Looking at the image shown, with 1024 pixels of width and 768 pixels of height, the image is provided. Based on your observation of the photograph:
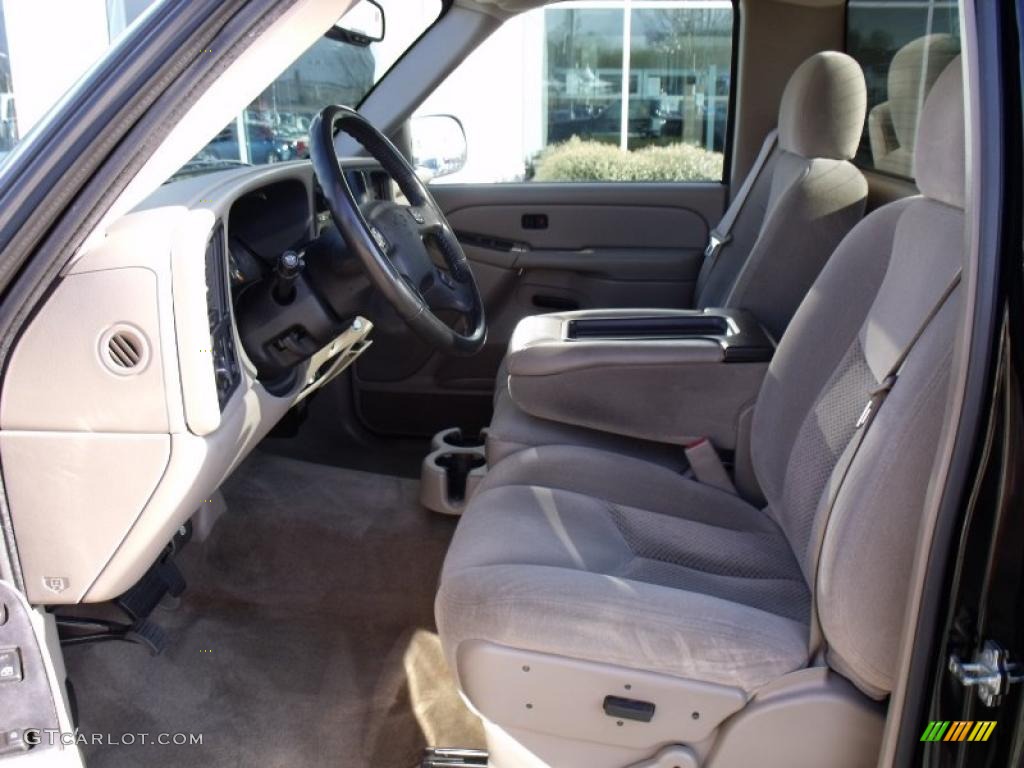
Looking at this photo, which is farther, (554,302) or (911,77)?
(554,302)

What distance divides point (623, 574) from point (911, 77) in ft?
4.83

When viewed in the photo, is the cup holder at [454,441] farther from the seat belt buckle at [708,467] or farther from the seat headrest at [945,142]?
the seat headrest at [945,142]

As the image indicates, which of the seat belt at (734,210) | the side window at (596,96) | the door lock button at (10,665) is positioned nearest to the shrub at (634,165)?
the side window at (596,96)

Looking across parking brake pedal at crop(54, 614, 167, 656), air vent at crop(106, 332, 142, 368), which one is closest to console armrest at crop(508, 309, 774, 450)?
parking brake pedal at crop(54, 614, 167, 656)

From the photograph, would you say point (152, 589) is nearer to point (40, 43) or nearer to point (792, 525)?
point (40, 43)

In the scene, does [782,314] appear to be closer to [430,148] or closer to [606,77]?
[430,148]

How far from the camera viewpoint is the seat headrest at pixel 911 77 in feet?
6.82

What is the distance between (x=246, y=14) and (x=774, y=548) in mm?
1103

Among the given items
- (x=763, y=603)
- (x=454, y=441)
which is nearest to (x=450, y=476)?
(x=454, y=441)

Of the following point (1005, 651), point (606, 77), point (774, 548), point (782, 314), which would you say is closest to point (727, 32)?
point (606, 77)

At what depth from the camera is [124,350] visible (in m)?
1.26

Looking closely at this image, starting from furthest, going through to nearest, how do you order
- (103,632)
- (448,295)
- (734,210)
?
(734,210), (448,295), (103,632)

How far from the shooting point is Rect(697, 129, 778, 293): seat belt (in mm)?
2715

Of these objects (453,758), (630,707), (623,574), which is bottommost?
(453,758)
